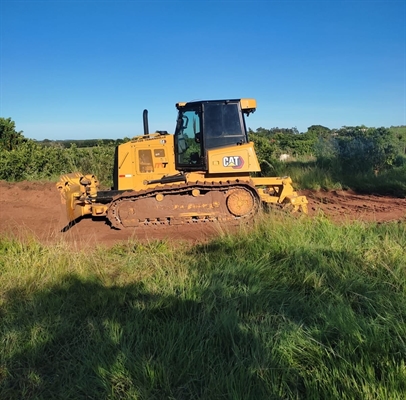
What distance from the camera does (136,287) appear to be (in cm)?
400

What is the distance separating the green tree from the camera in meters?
17.2

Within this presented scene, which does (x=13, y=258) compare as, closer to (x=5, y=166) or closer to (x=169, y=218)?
(x=169, y=218)

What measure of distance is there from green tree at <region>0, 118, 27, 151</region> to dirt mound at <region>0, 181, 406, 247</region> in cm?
315

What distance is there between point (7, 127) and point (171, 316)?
16.7 m

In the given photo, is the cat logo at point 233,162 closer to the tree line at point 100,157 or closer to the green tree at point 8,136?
the tree line at point 100,157

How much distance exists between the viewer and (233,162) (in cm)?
829

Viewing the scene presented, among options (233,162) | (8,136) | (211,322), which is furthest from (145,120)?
(8,136)

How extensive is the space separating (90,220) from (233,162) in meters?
3.63

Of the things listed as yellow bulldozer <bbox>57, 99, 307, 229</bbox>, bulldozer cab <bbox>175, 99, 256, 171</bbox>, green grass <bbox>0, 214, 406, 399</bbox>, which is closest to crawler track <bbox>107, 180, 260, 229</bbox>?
yellow bulldozer <bbox>57, 99, 307, 229</bbox>

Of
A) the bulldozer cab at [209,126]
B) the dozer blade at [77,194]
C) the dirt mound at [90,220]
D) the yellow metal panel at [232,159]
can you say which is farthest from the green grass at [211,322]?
the bulldozer cab at [209,126]

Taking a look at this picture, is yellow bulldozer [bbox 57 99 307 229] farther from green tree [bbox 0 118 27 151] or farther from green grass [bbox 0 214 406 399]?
green tree [bbox 0 118 27 151]

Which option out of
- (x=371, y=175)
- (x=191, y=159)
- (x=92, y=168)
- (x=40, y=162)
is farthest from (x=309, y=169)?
(x=40, y=162)

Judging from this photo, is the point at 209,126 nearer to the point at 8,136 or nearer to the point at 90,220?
the point at 90,220

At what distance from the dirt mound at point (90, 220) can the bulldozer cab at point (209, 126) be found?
1597 millimetres
